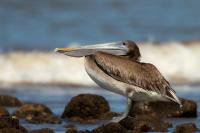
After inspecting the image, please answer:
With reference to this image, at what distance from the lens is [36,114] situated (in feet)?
38.8

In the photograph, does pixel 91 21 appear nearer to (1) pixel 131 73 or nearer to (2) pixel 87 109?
(2) pixel 87 109

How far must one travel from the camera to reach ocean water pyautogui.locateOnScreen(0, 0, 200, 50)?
2319 cm

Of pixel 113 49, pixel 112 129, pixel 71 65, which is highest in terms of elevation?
pixel 71 65

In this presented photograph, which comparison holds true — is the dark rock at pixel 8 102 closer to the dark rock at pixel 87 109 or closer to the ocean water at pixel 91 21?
the dark rock at pixel 87 109

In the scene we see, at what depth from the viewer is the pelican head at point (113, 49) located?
991 cm

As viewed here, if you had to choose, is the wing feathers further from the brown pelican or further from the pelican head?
the pelican head

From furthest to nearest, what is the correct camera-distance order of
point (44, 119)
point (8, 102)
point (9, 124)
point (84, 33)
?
1. point (84, 33)
2. point (8, 102)
3. point (44, 119)
4. point (9, 124)

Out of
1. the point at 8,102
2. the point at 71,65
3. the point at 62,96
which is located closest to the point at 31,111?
the point at 8,102

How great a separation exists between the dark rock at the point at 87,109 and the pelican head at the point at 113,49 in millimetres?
1678

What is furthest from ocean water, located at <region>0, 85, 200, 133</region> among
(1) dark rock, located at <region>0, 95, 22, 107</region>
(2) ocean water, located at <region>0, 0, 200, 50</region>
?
(2) ocean water, located at <region>0, 0, 200, 50</region>

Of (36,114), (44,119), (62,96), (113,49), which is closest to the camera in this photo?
(113,49)

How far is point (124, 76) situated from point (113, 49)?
41cm

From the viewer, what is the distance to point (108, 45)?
33.2ft

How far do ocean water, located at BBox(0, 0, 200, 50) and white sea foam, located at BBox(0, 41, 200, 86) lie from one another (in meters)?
1.26
